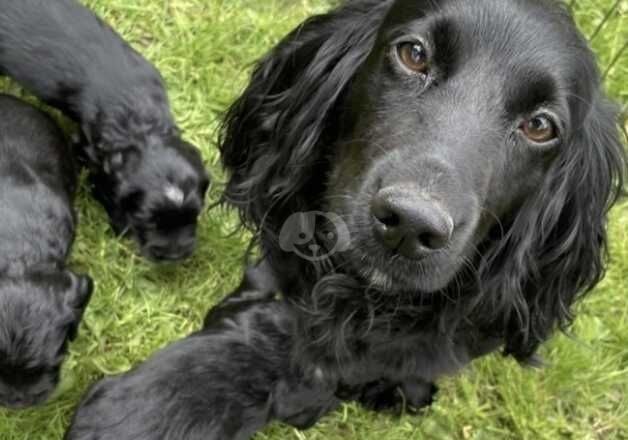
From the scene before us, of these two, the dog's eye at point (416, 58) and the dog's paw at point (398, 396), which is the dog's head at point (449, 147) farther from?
the dog's paw at point (398, 396)

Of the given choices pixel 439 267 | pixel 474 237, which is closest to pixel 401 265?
pixel 439 267

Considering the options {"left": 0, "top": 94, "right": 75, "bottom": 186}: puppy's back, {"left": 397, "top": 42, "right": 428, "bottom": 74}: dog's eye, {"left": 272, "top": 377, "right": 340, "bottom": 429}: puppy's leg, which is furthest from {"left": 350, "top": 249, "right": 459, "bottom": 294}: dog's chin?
{"left": 0, "top": 94, "right": 75, "bottom": 186}: puppy's back

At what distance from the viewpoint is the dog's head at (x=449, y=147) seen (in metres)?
1.91

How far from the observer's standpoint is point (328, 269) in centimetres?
237

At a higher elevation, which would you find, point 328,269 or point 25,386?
point 328,269

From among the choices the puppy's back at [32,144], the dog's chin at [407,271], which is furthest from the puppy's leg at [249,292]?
the dog's chin at [407,271]

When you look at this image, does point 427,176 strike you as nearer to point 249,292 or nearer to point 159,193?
point 249,292

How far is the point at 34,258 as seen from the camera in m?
2.57

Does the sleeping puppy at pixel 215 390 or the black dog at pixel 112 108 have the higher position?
the black dog at pixel 112 108

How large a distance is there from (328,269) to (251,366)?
416mm

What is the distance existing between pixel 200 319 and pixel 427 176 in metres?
1.41

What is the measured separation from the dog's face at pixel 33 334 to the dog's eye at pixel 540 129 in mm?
1308

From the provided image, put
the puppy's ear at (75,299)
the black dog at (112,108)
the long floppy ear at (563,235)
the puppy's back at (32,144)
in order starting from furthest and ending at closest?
1. the black dog at (112,108)
2. the puppy's back at (32,144)
3. the puppy's ear at (75,299)
4. the long floppy ear at (563,235)

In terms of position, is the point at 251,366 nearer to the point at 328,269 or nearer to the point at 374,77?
the point at 328,269
